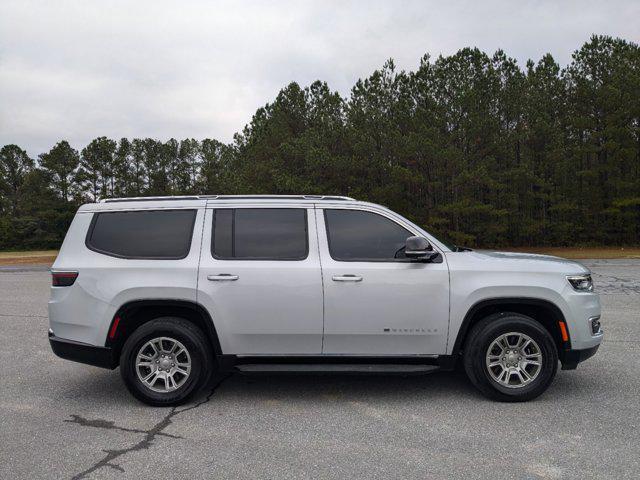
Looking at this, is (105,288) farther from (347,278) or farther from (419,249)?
(419,249)

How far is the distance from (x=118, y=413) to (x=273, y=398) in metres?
1.37

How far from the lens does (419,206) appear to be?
2788cm

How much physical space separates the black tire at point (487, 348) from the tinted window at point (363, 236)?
104cm

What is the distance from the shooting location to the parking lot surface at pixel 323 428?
3562mm

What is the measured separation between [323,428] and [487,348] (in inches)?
64.8

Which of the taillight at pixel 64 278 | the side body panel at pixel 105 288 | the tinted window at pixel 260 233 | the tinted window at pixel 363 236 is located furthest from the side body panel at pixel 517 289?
the taillight at pixel 64 278

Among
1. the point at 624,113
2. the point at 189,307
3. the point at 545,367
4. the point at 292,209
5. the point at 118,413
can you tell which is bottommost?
the point at 118,413

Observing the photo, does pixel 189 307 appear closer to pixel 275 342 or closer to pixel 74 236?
pixel 275 342

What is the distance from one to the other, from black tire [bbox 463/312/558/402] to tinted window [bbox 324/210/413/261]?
104 cm

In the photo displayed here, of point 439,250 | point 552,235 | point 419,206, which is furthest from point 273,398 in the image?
point 552,235

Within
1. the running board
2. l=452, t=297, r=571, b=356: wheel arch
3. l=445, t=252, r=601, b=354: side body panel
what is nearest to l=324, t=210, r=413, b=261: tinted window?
l=445, t=252, r=601, b=354: side body panel

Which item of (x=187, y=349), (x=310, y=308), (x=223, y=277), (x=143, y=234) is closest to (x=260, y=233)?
(x=223, y=277)

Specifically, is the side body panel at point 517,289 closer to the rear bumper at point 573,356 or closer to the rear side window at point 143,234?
the rear bumper at point 573,356

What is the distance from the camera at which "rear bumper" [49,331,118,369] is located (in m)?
4.89
